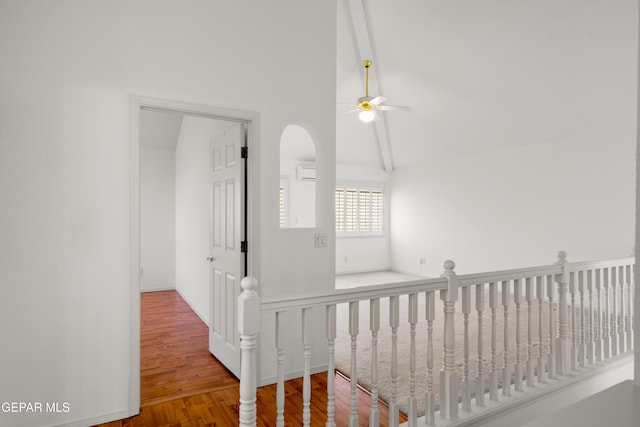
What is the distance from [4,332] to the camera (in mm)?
2064

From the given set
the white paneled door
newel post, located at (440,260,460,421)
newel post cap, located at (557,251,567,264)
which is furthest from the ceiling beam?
newel post, located at (440,260,460,421)

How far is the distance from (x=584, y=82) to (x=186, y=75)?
14.2 feet

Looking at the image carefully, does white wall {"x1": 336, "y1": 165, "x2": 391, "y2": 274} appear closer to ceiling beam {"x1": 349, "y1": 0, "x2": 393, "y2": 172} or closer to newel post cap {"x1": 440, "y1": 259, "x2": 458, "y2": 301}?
ceiling beam {"x1": 349, "y1": 0, "x2": 393, "y2": 172}

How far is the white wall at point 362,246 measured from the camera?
25.9ft

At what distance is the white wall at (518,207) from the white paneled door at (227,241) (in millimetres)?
4730

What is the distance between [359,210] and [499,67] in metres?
4.29

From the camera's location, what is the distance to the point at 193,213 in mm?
5094

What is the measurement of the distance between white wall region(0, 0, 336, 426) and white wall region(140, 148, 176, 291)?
436cm

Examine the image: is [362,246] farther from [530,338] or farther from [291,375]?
[530,338]

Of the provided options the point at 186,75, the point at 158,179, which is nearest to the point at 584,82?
the point at 186,75


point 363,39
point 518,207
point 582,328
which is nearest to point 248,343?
point 582,328

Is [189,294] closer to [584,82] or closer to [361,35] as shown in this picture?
[361,35]

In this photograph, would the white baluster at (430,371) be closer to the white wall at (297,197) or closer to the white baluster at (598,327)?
the white baluster at (598,327)

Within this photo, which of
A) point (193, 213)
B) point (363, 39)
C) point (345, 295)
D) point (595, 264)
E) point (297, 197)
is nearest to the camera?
point (345, 295)
